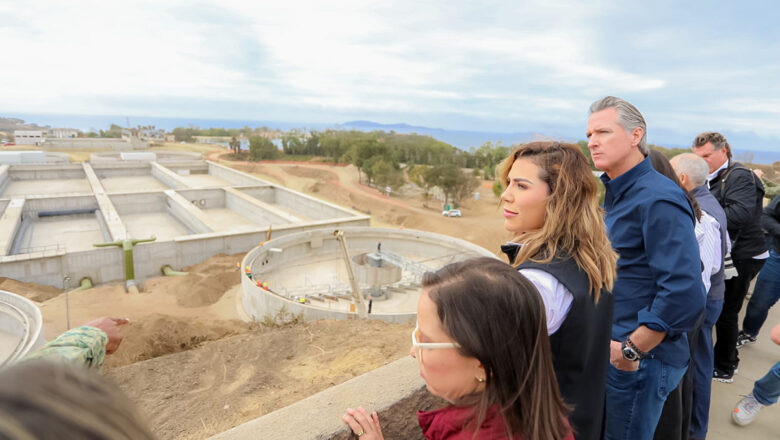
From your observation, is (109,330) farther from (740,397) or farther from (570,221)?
(740,397)

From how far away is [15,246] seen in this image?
19422 mm

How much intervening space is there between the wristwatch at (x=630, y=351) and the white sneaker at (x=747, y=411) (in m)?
2.21

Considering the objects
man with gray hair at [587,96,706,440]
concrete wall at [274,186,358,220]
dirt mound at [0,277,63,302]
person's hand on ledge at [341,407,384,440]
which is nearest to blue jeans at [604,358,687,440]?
man with gray hair at [587,96,706,440]

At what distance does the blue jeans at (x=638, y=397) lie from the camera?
2473 millimetres

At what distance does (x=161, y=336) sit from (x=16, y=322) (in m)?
4.53

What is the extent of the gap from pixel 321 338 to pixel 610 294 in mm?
4780

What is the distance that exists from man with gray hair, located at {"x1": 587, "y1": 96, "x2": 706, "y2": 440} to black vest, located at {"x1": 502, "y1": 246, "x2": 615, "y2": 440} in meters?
0.74

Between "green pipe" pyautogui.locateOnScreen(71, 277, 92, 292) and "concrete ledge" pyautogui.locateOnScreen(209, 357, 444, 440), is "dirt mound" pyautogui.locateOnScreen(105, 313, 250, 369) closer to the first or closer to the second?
"green pipe" pyautogui.locateOnScreen(71, 277, 92, 292)

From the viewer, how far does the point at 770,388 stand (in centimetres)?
353

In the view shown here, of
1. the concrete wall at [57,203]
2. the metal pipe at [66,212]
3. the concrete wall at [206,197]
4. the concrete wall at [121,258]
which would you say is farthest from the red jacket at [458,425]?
the metal pipe at [66,212]

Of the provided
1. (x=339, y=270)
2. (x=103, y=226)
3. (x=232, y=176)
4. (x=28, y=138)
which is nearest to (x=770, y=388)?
(x=339, y=270)

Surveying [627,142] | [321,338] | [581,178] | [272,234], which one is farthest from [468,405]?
[272,234]

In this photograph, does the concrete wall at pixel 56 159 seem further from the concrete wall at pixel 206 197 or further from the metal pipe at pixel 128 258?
the metal pipe at pixel 128 258

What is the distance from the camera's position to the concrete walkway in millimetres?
3619
